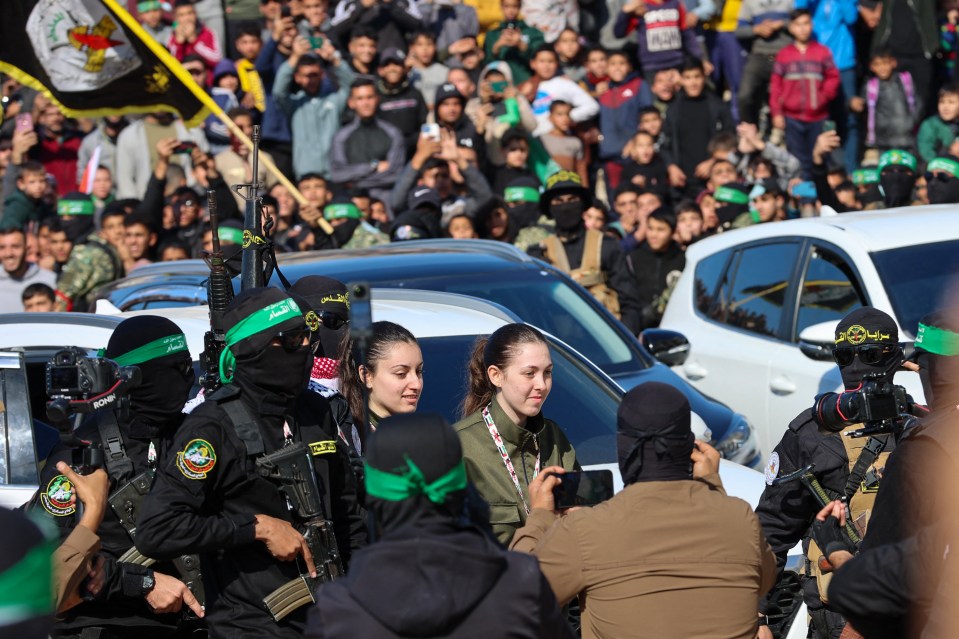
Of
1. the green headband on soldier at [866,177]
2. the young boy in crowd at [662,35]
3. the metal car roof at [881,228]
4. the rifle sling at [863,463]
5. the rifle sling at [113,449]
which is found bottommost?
the green headband on soldier at [866,177]

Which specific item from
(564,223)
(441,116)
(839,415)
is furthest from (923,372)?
(441,116)

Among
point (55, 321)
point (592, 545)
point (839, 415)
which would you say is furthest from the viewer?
point (55, 321)

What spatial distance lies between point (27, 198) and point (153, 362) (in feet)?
37.8

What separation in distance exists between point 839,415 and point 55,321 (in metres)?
3.34

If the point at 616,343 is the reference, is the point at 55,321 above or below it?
above

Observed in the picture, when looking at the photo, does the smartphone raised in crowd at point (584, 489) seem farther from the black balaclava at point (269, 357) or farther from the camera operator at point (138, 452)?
the camera operator at point (138, 452)

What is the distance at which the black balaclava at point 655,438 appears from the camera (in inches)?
Answer: 152

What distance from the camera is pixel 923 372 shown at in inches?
199

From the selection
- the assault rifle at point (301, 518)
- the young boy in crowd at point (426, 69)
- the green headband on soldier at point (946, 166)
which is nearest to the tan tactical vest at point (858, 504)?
the assault rifle at point (301, 518)

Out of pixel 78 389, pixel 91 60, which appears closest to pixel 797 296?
pixel 91 60

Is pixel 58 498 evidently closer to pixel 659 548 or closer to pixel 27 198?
pixel 659 548

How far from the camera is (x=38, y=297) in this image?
11430 mm

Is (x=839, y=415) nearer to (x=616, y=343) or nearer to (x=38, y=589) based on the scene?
(x=38, y=589)

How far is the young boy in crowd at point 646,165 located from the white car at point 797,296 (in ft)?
15.5
